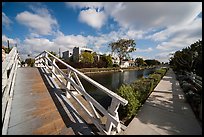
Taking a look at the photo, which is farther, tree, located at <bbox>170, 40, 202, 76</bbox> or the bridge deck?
tree, located at <bbox>170, 40, 202, 76</bbox>

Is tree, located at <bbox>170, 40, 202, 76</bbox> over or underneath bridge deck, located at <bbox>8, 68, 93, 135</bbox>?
over

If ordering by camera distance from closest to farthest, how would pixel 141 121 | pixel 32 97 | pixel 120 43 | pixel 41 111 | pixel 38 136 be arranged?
pixel 38 136 < pixel 41 111 < pixel 32 97 < pixel 141 121 < pixel 120 43

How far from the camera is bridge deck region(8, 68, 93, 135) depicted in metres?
2.81

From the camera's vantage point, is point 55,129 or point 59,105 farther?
point 59,105

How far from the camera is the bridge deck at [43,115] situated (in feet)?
9.21

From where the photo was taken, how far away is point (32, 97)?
4.19 meters

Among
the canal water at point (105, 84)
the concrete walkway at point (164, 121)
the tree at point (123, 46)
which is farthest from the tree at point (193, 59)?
the tree at point (123, 46)

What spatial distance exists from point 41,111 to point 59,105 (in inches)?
22.3

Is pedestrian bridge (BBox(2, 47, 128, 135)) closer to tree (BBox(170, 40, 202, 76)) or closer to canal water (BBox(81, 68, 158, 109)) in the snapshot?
canal water (BBox(81, 68, 158, 109))

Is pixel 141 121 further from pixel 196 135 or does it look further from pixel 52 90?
pixel 52 90

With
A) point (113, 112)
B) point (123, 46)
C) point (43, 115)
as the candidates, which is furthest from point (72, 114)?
point (123, 46)

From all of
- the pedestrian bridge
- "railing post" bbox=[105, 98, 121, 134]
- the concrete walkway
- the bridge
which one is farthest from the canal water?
"railing post" bbox=[105, 98, 121, 134]

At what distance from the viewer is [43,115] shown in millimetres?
3271

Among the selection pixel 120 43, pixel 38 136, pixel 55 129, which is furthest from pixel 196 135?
pixel 120 43
